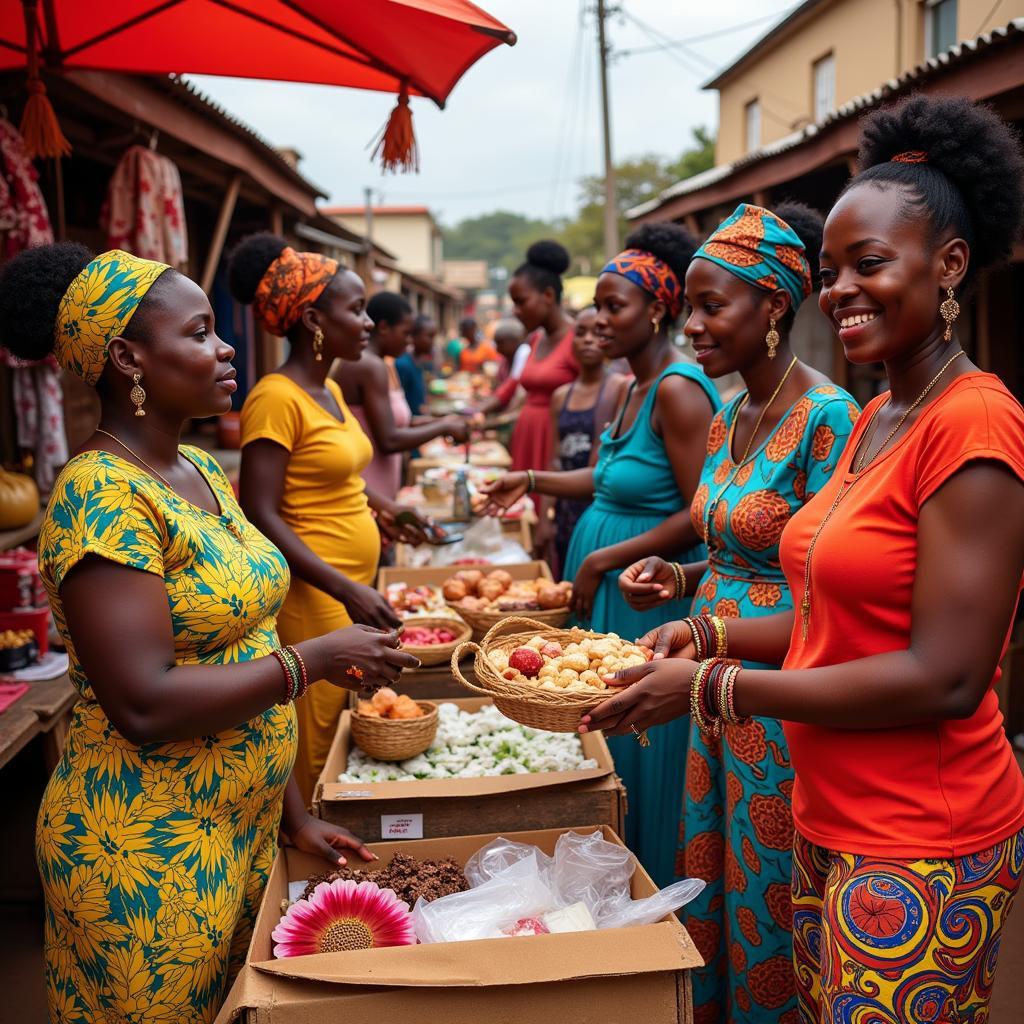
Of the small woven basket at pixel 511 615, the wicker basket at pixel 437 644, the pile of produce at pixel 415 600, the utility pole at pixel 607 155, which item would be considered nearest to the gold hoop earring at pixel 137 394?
the wicker basket at pixel 437 644

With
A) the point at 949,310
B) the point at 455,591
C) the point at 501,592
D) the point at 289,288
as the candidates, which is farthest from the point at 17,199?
the point at 949,310

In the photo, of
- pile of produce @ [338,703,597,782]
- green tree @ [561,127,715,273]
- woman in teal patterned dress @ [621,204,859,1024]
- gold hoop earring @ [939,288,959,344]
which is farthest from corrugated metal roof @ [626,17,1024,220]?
green tree @ [561,127,715,273]

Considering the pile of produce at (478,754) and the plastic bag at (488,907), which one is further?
the pile of produce at (478,754)

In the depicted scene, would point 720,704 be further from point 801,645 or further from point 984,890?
point 984,890

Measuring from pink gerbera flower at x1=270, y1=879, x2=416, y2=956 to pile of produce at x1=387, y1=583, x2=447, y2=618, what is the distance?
7.20ft

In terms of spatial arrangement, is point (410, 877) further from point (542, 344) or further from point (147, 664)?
A: point (542, 344)

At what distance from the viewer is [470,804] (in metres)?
2.71

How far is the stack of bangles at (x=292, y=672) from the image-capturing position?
6.76 feet

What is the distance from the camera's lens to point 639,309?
3830mm

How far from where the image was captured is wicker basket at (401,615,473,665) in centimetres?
368

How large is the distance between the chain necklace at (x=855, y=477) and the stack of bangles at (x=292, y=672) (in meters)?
1.08

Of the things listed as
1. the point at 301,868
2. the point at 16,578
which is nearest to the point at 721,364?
the point at 301,868

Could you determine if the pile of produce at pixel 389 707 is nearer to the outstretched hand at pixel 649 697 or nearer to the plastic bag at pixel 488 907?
the plastic bag at pixel 488 907

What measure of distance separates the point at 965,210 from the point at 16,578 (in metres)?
4.08
